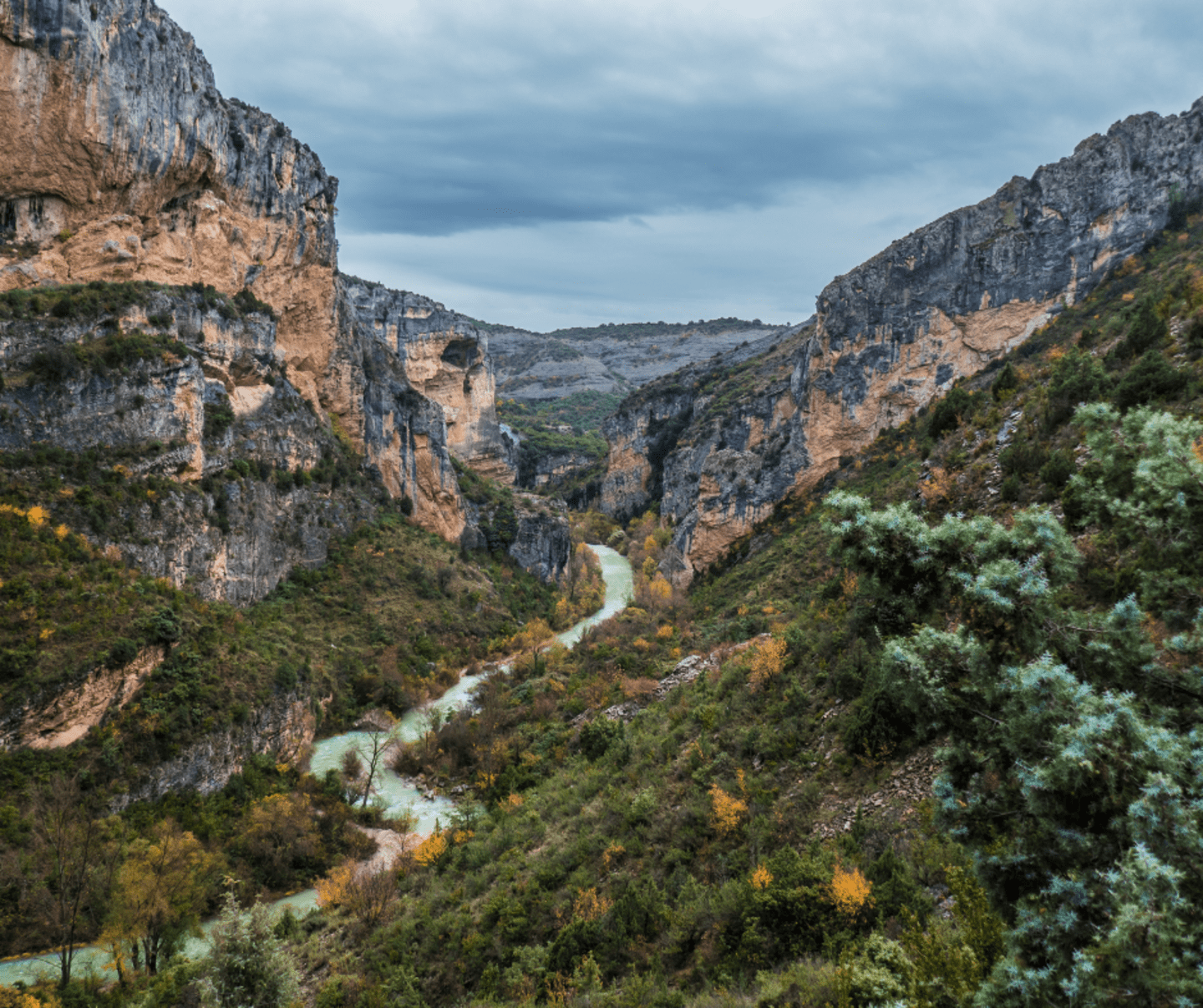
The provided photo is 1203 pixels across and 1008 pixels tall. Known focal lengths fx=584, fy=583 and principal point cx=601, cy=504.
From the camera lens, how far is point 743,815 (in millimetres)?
12398

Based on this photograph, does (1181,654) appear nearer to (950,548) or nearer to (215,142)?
(950,548)

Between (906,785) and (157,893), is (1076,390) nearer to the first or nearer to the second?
(906,785)

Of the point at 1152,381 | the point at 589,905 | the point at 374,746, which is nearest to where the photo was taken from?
the point at 1152,381

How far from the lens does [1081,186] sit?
133 feet

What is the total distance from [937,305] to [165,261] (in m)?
51.8

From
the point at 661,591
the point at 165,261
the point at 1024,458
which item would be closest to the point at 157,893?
the point at 1024,458

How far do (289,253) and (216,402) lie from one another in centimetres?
1511

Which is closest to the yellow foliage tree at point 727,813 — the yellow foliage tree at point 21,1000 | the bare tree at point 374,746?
the yellow foliage tree at point 21,1000

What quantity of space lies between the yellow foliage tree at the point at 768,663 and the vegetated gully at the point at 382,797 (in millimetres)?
15264

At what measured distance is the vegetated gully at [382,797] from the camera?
55.4 feet

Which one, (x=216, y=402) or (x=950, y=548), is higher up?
(x=216, y=402)

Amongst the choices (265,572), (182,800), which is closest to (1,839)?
(182,800)

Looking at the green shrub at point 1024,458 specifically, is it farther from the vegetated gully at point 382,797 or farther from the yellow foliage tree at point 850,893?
the vegetated gully at point 382,797

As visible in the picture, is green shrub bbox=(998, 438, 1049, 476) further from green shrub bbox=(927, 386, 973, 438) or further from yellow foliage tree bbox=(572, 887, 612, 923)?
yellow foliage tree bbox=(572, 887, 612, 923)
